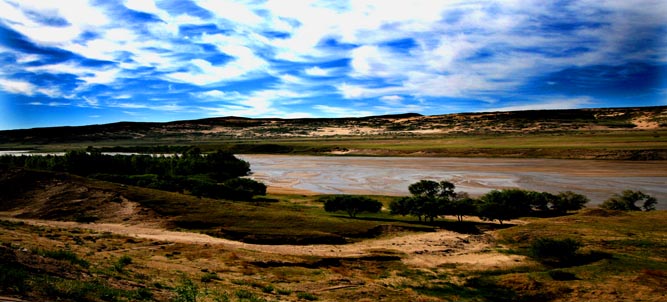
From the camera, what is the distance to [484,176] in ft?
306

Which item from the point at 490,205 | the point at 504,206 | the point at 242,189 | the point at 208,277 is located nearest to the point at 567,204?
the point at 504,206

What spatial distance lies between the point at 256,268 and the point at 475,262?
17.5 m

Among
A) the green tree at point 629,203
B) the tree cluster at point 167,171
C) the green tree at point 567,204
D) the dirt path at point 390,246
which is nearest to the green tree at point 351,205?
the dirt path at point 390,246

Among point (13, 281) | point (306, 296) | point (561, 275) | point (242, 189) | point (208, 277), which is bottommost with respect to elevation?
point (561, 275)

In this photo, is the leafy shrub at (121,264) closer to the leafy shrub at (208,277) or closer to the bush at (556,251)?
the leafy shrub at (208,277)

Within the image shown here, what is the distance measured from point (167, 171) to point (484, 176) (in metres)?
74.2

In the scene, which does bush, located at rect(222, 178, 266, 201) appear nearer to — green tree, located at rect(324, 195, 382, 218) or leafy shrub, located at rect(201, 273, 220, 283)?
green tree, located at rect(324, 195, 382, 218)

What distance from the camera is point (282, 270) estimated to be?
96.3 feet

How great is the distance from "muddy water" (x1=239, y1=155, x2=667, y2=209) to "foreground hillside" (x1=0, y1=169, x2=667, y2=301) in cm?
2533

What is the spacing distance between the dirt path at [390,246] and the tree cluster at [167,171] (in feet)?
77.9

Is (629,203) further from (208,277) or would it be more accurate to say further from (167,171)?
(167,171)

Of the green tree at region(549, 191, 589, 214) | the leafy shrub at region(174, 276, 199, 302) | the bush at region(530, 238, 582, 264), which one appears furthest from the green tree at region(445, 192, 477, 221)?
the leafy shrub at region(174, 276, 199, 302)

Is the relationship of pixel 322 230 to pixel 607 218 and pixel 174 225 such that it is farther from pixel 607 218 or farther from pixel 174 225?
pixel 607 218

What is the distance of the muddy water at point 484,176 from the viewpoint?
76.9 meters
